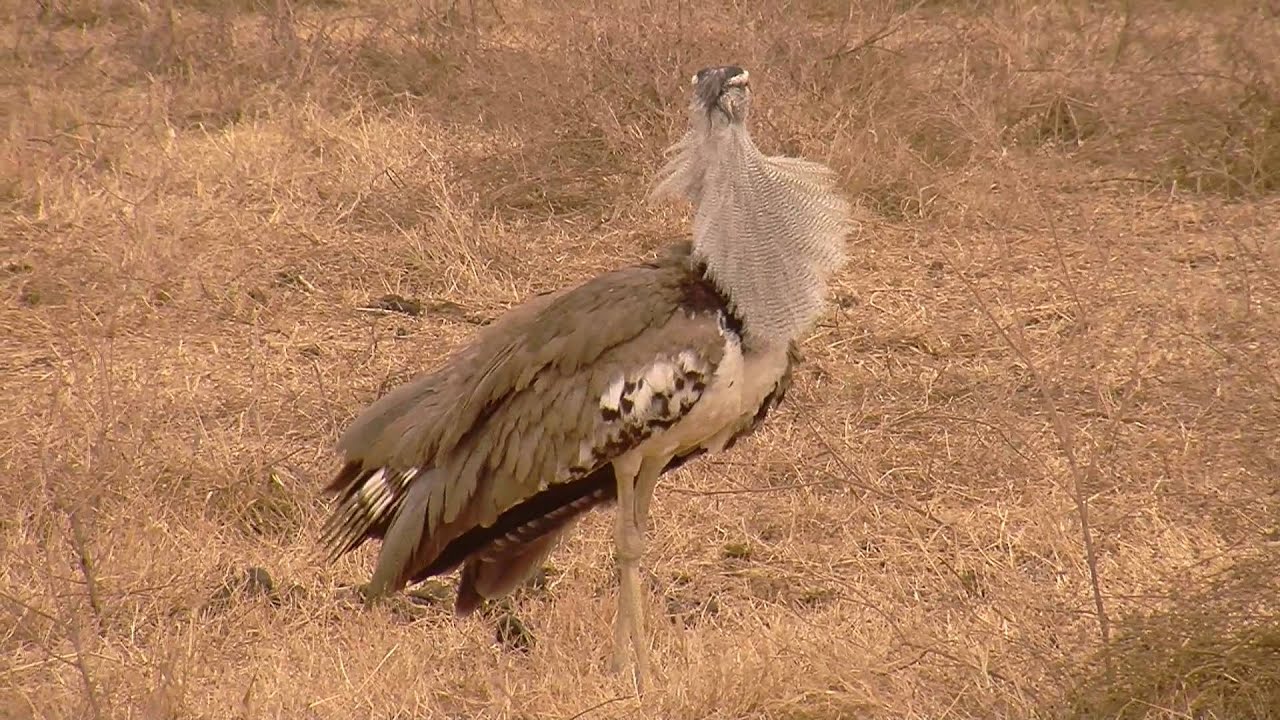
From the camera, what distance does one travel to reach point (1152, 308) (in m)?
4.89

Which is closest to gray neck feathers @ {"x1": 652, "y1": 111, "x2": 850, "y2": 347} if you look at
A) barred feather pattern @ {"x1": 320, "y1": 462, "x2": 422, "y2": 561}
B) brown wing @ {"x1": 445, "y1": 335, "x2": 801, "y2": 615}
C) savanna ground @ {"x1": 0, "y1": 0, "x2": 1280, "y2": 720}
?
brown wing @ {"x1": 445, "y1": 335, "x2": 801, "y2": 615}

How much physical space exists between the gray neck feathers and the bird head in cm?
1

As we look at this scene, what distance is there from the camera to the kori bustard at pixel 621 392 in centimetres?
313

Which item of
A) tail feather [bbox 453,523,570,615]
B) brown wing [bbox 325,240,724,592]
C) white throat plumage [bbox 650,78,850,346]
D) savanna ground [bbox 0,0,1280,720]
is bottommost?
savanna ground [bbox 0,0,1280,720]

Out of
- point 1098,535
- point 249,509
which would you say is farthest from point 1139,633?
point 249,509

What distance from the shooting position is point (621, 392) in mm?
3113

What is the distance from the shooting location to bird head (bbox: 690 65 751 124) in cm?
325

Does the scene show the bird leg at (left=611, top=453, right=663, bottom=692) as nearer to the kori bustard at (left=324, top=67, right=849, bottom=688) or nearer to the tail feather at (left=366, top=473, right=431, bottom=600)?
the kori bustard at (left=324, top=67, right=849, bottom=688)

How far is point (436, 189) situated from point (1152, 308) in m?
2.21

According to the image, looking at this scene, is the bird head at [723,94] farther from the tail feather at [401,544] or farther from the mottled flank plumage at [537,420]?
the tail feather at [401,544]

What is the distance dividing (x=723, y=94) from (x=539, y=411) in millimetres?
674

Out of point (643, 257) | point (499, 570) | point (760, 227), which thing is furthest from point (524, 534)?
point (643, 257)

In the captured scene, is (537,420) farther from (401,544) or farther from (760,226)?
(760,226)

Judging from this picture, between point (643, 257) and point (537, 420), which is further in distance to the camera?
point (643, 257)
